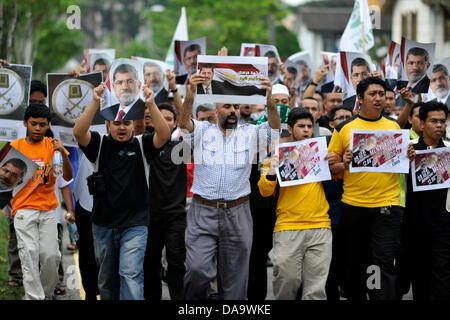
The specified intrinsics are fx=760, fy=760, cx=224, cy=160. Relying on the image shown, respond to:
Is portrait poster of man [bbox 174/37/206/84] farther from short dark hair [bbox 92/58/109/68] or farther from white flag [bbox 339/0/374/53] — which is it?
white flag [bbox 339/0/374/53]

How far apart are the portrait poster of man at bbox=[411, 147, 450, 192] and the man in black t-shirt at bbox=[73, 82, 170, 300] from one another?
2417 mm

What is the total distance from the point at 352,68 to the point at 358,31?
1.63 metres

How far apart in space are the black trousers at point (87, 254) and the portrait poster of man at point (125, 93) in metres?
1.19

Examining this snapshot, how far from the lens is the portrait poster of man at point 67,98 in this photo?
797cm

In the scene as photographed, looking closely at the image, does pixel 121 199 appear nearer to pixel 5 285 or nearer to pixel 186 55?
pixel 5 285

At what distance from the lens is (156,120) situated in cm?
672

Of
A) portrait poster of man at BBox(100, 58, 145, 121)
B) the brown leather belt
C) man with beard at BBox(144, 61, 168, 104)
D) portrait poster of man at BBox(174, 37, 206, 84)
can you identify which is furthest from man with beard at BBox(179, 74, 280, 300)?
portrait poster of man at BBox(174, 37, 206, 84)

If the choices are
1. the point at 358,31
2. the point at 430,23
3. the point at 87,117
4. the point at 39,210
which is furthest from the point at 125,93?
the point at 430,23

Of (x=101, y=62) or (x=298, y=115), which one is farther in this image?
(x=101, y=62)

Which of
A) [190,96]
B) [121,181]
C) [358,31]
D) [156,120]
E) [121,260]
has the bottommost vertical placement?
[121,260]

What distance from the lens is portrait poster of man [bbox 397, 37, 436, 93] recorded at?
8414 mm

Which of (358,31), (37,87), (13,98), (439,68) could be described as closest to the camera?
(13,98)

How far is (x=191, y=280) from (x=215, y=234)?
1.52 feet

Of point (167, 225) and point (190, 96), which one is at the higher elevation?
point (190, 96)
